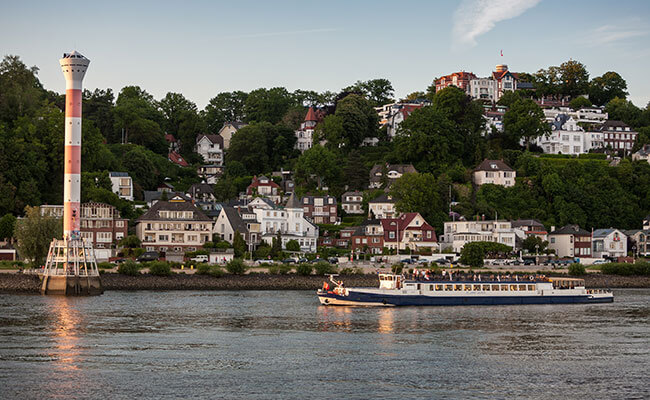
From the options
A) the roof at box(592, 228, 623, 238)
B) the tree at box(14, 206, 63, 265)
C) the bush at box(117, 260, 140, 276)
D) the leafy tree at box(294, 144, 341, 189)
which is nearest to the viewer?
the tree at box(14, 206, 63, 265)

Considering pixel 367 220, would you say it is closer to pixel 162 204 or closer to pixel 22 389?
pixel 162 204

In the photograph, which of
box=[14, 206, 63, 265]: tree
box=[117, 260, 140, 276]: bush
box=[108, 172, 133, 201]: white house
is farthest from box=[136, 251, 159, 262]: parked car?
box=[108, 172, 133, 201]: white house

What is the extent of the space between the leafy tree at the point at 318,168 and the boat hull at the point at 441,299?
55.0 m

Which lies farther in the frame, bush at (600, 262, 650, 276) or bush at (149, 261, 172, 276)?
bush at (600, 262, 650, 276)

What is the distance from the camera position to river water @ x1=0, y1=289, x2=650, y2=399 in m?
38.7

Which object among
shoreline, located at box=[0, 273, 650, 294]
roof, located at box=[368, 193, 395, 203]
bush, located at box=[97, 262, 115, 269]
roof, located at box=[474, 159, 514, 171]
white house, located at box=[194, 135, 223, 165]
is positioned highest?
white house, located at box=[194, 135, 223, 165]

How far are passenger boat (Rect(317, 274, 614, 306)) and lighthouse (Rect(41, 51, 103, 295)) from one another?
2186 centimetres

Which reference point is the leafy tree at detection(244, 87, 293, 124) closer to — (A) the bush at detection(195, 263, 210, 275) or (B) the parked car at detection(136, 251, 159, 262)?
(B) the parked car at detection(136, 251, 159, 262)

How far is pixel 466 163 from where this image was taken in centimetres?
13100

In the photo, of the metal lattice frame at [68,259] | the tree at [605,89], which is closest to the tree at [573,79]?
the tree at [605,89]

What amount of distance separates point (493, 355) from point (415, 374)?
24.3 feet

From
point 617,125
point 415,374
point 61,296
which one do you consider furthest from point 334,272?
point 617,125

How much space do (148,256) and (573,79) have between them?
355 ft

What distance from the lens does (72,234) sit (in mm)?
80438
